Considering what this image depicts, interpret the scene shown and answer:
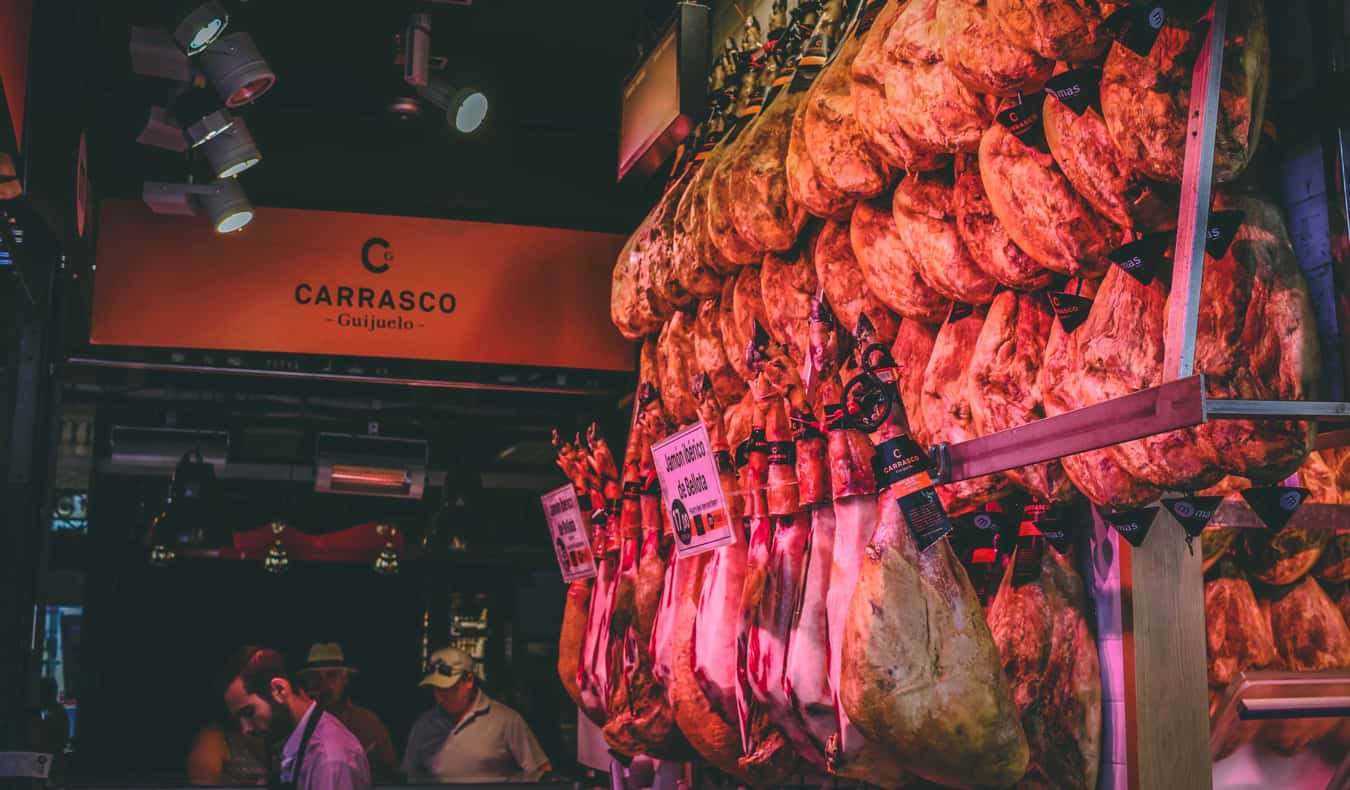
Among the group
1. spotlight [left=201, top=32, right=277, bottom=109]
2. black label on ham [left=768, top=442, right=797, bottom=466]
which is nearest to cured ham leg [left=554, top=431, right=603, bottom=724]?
black label on ham [left=768, top=442, right=797, bottom=466]

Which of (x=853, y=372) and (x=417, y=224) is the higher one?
(x=417, y=224)

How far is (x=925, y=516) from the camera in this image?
298cm

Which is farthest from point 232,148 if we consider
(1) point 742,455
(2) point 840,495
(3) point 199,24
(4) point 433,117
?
(2) point 840,495

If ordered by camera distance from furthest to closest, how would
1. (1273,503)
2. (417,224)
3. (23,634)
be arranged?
(417,224), (23,634), (1273,503)

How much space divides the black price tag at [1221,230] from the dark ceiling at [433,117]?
442 centimetres

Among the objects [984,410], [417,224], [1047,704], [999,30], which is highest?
[417,224]

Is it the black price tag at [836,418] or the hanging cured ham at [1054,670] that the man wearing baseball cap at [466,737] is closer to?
the black price tag at [836,418]

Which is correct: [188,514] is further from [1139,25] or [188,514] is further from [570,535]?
[1139,25]

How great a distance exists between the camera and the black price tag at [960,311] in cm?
342

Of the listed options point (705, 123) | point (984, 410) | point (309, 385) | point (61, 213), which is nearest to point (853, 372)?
point (984, 410)

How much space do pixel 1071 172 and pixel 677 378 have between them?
279 cm

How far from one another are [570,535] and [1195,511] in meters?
3.76

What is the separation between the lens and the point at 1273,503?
2.65m

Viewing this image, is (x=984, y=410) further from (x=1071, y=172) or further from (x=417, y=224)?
(x=417, y=224)
